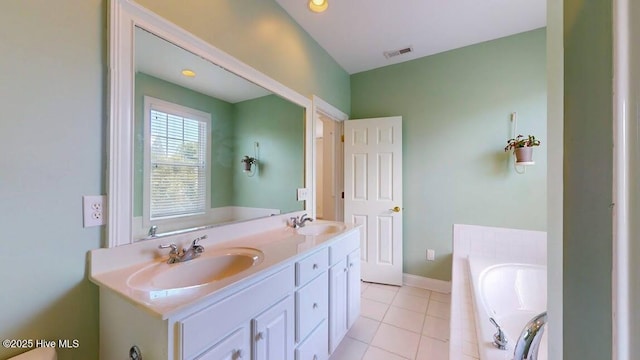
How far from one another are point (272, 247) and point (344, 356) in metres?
1.02

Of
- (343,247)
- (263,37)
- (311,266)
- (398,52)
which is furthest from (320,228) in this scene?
(398,52)

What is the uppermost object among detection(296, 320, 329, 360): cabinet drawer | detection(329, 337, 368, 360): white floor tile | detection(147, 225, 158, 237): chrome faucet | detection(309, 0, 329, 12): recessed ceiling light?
detection(309, 0, 329, 12): recessed ceiling light

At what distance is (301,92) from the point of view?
2254 millimetres

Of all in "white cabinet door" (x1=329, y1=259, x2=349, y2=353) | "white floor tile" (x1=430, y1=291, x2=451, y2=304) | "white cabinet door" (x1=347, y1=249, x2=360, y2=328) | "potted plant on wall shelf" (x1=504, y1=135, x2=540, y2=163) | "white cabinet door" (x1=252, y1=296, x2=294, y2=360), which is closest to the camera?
"white cabinet door" (x1=252, y1=296, x2=294, y2=360)

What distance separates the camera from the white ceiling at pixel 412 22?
6.53ft

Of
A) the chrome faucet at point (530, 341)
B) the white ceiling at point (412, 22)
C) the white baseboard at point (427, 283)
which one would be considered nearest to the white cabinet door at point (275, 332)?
the chrome faucet at point (530, 341)

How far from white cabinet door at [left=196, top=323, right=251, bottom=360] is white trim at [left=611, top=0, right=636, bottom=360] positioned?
3.26 ft

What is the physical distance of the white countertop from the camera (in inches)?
30.9

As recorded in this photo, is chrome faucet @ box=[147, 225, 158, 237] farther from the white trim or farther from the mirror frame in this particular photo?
the white trim

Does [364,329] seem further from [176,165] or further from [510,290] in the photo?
[176,165]

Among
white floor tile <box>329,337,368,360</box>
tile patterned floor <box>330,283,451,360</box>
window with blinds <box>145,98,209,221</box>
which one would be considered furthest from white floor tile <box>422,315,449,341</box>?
window with blinds <box>145,98,209,221</box>

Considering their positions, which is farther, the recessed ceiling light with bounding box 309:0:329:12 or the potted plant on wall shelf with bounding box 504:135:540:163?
the potted plant on wall shelf with bounding box 504:135:540:163

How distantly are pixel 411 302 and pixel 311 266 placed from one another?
5.24ft

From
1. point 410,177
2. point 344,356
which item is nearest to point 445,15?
point 410,177
